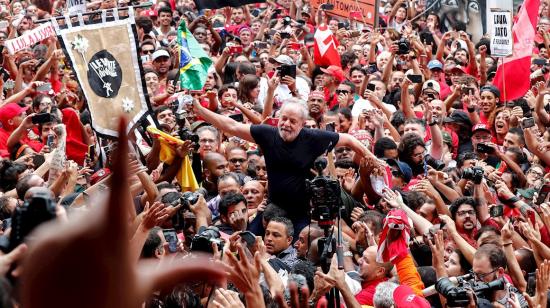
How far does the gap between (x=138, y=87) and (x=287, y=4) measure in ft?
35.2

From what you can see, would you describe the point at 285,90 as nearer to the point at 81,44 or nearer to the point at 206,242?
the point at 81,44

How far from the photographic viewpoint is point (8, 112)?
11.1m

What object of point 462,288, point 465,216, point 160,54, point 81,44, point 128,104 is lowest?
point 465,216

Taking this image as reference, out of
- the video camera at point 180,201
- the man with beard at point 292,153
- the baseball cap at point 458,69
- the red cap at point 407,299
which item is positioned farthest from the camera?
the baseball cap at point 458,69

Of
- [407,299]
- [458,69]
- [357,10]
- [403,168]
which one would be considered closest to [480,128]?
[403,168]

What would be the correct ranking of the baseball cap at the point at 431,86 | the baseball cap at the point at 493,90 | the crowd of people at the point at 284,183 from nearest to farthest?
1. the crowd of people at the point at 284,183
2. the baseball cap at the point at 493,90
3. the baseball cap at the point at 431,86

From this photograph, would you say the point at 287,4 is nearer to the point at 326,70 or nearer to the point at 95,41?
the point at 326,70

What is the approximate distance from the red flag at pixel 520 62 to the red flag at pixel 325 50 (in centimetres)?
225

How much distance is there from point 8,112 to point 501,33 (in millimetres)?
5296

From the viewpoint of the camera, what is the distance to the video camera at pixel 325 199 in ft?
18.1

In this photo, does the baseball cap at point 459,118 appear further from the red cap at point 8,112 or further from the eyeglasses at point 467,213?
the red cap at point 8,112

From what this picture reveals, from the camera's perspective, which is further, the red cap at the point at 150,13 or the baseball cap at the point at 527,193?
the red cap at the point at 150,13

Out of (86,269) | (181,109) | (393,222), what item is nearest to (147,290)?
(86,269)

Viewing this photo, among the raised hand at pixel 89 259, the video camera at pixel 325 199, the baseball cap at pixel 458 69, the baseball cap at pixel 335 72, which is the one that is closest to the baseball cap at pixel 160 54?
the baseball cap at pixel 335 72
